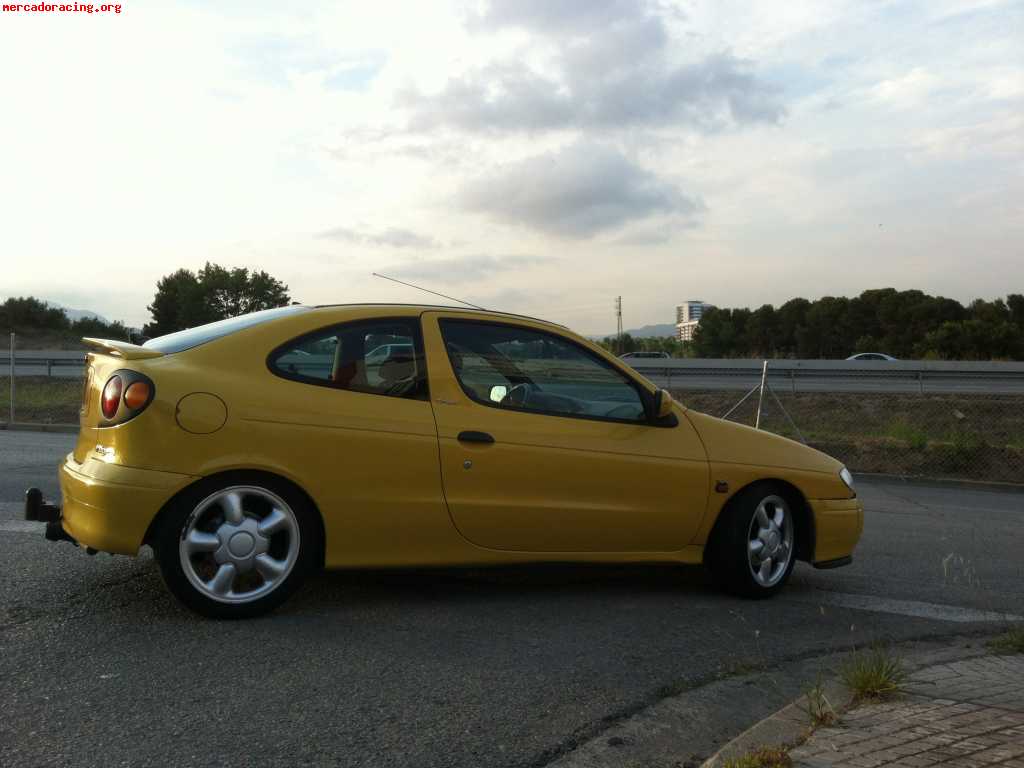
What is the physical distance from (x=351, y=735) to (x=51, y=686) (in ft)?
3.86

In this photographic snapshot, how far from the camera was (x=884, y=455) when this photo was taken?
15.4 metres

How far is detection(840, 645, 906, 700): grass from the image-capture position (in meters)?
3.74

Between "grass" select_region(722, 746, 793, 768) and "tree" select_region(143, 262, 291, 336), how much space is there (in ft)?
228

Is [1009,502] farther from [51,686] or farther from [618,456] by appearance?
[51,686]

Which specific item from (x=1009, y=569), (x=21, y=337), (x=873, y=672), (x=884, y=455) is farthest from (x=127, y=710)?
(x=21, y=337)

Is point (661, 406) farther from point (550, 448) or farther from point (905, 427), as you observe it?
point (905, 427)

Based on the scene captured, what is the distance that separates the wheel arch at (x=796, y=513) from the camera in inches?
218

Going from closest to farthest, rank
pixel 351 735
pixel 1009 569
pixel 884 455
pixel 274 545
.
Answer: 1. pixel 351 735
2. pixel 274 545
3. pixel 1009 569
4. pixel 884 455

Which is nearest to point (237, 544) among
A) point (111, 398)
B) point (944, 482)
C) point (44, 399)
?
point (111, 398)

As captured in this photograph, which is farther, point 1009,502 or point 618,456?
point 1009,502

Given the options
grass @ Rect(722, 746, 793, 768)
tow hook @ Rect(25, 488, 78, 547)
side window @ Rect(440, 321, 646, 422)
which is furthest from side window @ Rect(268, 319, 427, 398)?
grass @ Rect(722, 746, 793, 768)

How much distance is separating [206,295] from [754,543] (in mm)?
73262

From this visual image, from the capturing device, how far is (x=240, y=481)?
4488mm

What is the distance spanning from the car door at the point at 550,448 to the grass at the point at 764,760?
6.93ft
